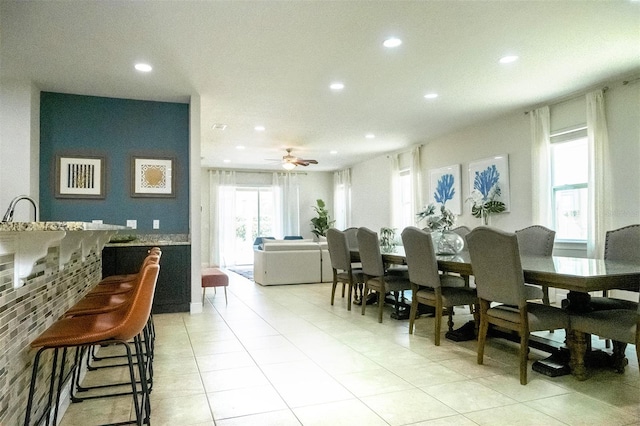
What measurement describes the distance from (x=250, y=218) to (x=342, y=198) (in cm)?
274

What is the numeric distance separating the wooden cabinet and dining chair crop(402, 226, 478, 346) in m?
2.80

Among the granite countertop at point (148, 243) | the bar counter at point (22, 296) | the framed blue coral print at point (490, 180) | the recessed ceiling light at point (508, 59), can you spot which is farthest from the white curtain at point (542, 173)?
the bar counter at point (22, 296)

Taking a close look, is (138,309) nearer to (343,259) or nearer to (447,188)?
(343,259)

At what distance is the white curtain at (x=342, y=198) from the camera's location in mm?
11555

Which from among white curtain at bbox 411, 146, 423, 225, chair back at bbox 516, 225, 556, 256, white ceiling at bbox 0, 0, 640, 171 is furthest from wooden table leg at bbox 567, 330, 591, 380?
white curtain at bbox 411, 146, 423, 225

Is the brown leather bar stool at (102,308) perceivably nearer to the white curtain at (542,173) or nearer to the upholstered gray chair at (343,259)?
the upholstered gray chair at (343,259)

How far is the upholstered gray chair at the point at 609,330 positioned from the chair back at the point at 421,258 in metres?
1.07

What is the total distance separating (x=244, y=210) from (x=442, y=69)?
8379 millimetres

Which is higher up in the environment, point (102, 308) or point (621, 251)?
point (621, 251)

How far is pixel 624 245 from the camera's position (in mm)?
3320

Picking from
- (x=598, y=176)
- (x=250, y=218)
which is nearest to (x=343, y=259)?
(x=598, y=176)

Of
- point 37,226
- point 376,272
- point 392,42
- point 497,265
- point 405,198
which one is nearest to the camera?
point 37,226

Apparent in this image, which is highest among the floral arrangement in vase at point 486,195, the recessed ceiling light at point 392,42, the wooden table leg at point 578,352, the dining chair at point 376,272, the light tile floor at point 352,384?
the recessed ceiling light at point 392,42

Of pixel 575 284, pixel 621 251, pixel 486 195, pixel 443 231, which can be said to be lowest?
pixel 575 284
